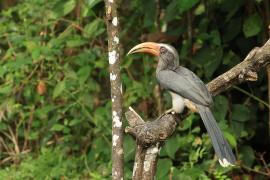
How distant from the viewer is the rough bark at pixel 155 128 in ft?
12.8

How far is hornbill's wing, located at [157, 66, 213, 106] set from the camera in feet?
14.3

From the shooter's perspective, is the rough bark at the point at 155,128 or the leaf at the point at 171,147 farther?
the leaf at the point at 171,147

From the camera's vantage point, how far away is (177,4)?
5.46 meters

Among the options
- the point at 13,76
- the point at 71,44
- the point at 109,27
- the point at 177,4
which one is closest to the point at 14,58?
the point at 13,76

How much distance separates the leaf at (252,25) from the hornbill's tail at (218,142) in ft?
4.66

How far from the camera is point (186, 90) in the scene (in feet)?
14.6

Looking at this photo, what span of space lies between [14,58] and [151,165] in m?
2.80

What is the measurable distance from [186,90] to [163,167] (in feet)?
2.98

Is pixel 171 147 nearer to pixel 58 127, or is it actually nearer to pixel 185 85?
pixel 185 85

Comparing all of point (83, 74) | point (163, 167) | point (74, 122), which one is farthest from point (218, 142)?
point (74, 122)

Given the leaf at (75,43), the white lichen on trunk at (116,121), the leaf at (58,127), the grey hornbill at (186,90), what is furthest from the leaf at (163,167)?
the leaf at (75,43)

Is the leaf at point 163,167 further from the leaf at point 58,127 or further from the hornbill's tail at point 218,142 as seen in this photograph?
the leaf at point 58,127

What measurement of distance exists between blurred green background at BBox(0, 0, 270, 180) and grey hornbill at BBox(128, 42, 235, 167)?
2.69 ft

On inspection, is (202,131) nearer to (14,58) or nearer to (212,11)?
(212,11)
